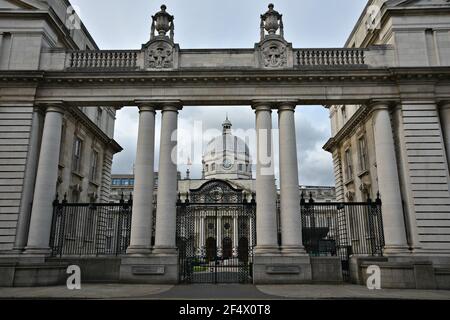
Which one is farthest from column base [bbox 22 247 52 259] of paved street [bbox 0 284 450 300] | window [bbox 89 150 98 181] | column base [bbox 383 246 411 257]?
column base [bbox 383 246 411 257]

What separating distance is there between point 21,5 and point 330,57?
18.2 m

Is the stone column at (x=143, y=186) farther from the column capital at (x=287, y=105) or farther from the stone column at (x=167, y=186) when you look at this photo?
the column capital at (x=287, y=105)

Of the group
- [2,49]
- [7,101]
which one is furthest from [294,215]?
[2,49]

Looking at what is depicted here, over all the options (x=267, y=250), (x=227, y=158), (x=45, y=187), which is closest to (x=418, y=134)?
(x=267, y=250)

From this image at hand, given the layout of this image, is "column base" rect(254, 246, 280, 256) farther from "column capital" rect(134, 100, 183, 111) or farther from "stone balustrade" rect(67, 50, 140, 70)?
"stone balustrade" rect(67, 50, 140, 70)

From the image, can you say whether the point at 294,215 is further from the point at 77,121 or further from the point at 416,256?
the point at 77,121

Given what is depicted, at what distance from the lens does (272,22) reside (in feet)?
68.7

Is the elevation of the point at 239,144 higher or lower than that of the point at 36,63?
higher

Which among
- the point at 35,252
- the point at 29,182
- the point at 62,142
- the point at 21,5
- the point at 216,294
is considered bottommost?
the point at 216,294

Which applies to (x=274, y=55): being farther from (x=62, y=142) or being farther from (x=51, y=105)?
(x=62, y=142)

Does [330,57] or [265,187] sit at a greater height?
[330,57]

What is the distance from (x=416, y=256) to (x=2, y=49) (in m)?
24.5

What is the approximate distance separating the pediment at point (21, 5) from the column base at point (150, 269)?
15.3 m

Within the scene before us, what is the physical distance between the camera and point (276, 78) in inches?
775
